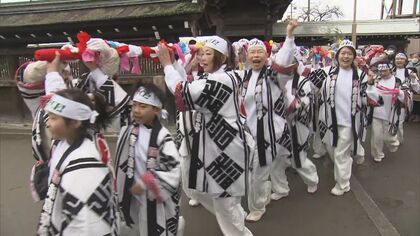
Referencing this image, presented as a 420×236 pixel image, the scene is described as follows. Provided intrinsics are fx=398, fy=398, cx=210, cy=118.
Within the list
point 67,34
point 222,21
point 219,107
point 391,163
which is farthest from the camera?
point 222,21

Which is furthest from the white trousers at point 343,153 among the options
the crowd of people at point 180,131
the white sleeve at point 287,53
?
the white sleeve at point 287,53

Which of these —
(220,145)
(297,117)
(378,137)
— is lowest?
(378,137)

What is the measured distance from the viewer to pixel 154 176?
233 cm

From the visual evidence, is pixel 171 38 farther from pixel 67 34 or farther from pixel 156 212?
pixel 156 212

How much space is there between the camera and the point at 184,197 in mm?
4973

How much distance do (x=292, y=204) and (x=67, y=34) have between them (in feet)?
27.5

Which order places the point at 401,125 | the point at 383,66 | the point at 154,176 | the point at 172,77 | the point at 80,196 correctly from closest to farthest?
the point at 80,196 → the point at 154,176 → the point at 172,77 → the point at 383,66 → the point at 401,125

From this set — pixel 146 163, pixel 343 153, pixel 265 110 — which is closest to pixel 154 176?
pixel 146 163

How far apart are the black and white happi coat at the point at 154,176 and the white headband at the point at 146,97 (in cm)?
12

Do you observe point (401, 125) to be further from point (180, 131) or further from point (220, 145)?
point (220, 145)

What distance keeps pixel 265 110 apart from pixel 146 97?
170 cm

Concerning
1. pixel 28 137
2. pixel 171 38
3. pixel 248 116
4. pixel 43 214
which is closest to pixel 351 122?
pixel 248 116

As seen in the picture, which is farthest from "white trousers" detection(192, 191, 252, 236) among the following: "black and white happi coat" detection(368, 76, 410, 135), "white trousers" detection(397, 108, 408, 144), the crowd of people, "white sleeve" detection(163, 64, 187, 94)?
"white trousers" detection(397, 108, 408, 144)

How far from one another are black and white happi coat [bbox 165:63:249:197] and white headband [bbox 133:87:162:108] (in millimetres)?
354
